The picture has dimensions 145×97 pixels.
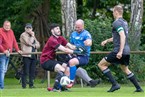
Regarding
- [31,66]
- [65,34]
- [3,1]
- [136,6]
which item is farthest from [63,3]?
[3,1]

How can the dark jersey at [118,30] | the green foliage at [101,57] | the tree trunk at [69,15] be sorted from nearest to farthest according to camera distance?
the dark jersey at [118,30]
the green foliage at [101,57]
the tree trunk at [69,15]

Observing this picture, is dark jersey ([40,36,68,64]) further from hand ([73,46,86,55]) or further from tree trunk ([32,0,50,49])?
tree trunk ([32,0,50,49])

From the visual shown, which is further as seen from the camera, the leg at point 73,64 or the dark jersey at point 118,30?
the leg at point 73,64

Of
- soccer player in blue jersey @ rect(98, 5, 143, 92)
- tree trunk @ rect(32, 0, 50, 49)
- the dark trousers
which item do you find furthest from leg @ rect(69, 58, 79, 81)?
tree trunk @ rect(32, 0, 50, 49)

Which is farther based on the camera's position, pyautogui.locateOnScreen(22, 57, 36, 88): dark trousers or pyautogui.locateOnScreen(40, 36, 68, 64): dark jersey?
pyautogui.locateOnScreen(22, 57, 36, 88): dark trousers

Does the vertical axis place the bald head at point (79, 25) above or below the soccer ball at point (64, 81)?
above

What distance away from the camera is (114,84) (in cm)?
1455

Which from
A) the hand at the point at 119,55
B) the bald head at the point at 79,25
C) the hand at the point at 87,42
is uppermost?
the bald head at the point at 79,25

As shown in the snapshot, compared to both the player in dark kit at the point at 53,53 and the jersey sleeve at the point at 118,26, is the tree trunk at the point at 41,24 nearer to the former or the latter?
the player in dark kit at the point at 53,53

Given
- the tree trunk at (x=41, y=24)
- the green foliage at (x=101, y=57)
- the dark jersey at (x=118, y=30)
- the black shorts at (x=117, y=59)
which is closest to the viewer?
the dark jersey at (x=118, y=30)

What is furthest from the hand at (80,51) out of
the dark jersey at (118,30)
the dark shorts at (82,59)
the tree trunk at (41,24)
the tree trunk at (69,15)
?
the tree trunk at (41,24)

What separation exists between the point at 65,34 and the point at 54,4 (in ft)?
32.8

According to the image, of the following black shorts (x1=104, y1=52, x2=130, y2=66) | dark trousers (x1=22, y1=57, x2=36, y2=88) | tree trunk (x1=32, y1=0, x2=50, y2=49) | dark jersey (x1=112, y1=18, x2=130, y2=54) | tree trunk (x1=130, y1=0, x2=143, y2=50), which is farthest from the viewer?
tree trunk (x1=32, y1=0, x2=50, y2=49)

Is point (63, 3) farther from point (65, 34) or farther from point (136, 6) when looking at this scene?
point (136, 6)
